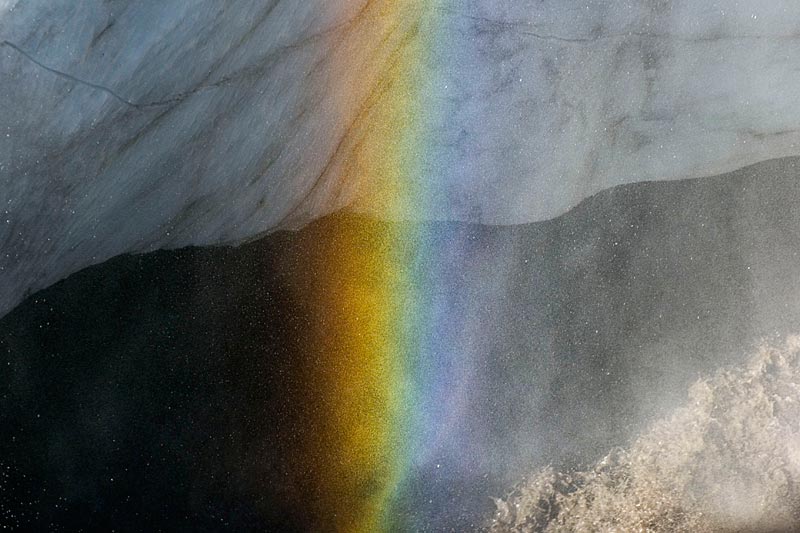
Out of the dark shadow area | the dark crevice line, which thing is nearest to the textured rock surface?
the dark crevice line

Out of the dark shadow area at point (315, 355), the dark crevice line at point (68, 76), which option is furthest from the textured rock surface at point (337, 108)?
the dark shadow area at point (315, 355)

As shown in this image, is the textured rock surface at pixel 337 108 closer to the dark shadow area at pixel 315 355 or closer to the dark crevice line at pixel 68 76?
the dark crevice line at pixel 68 76

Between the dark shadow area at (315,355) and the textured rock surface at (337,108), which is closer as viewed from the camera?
the textured rock surface at (337,108)

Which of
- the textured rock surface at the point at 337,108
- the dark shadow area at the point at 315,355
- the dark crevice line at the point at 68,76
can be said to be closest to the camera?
the dark crevice line at the point at 68,76

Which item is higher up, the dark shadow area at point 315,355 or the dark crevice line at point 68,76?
the dark crevice line at point 68,76

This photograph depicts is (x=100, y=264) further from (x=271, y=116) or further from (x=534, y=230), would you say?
(x=534, y=230)

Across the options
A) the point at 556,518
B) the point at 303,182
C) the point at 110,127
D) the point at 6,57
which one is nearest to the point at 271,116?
the point at 303,182

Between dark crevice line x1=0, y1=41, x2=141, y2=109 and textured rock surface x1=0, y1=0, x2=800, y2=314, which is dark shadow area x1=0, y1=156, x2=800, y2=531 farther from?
dark crevice line x1=0, y1=41, x2=141, y2=109

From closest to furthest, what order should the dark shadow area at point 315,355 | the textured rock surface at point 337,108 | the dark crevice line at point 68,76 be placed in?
the dark crevice line at point 68,76, the textured rock surface at point 337,108, the dark shadow area at point 315,355

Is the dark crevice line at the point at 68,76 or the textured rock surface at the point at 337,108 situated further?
the textured rock surface at the point at 337,108

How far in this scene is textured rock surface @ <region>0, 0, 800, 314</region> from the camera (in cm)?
217

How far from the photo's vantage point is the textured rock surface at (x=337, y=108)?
2166 mm

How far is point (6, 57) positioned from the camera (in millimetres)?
1985

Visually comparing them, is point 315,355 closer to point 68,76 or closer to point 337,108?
point 337,108
